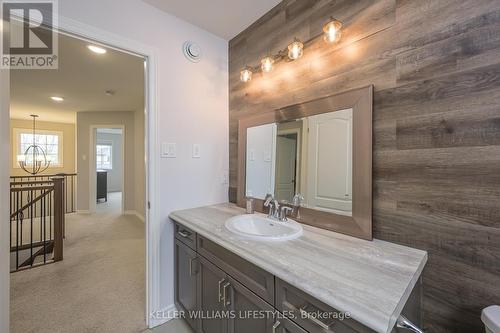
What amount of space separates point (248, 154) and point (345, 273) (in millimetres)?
1323

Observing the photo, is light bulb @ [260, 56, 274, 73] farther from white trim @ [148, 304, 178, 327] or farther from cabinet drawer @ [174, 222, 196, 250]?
white trim @ [148, 304, 178, 327]

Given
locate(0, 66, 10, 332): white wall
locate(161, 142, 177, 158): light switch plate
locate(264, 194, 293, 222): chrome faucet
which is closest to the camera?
locate(0, 66, 10, 332): white wall

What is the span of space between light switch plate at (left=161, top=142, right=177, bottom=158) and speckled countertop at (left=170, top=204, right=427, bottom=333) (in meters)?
0.75

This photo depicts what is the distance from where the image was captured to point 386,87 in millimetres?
1171

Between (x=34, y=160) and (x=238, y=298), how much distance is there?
799 centimetres

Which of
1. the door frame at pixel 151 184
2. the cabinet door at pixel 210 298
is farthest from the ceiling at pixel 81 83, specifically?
the cabinet door at pixel 210 298

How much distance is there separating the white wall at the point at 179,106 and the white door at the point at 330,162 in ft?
3.27

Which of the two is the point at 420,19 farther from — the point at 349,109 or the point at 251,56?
the point at 251,56

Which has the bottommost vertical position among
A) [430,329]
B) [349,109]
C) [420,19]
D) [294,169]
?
[430,329]

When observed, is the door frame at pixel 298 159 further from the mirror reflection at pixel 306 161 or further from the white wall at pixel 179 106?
the white wall at pixel 179 106

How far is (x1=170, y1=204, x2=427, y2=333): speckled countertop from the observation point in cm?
68

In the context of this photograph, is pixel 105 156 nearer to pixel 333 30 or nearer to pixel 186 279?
pixel 186 279

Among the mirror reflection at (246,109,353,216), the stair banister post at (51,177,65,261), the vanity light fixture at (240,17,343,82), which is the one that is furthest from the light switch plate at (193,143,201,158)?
the stair banister post at (51,177,65,261)

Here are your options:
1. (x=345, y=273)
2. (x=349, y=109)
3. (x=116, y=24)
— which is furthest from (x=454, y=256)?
(x=116, y=24)
